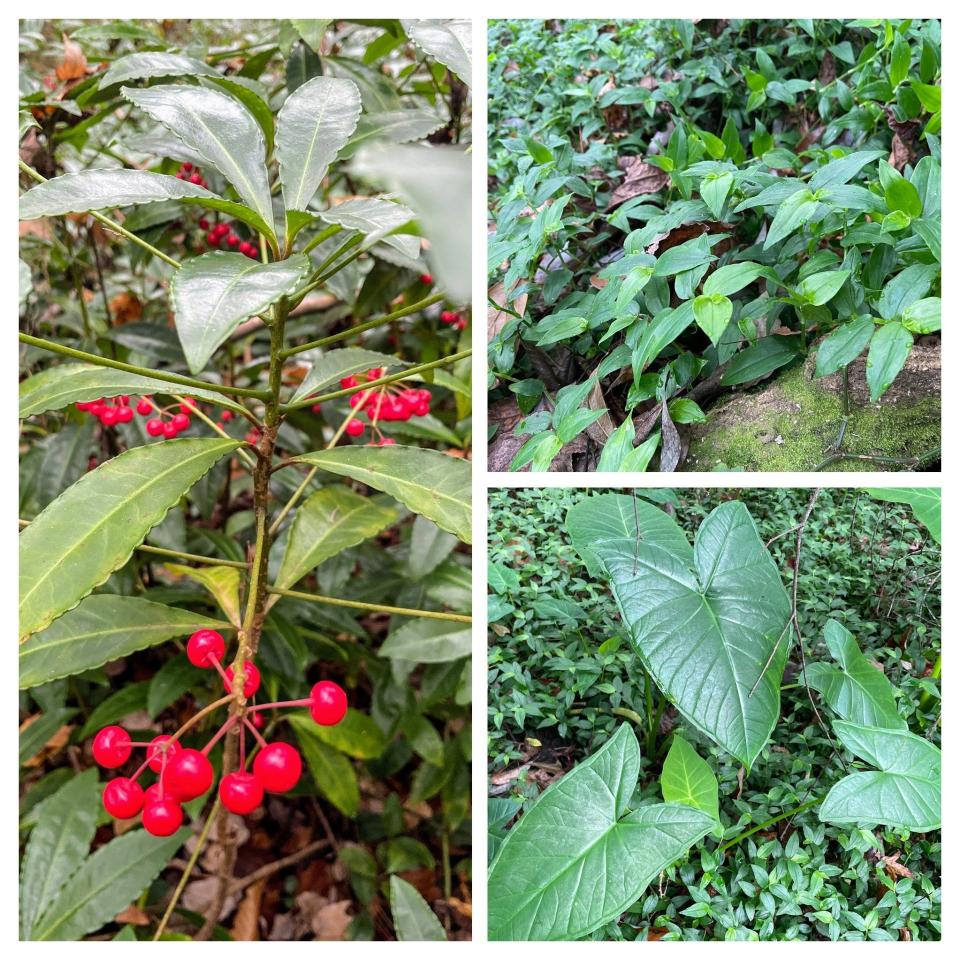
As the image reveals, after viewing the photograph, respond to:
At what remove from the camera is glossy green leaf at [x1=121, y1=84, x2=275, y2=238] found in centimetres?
66

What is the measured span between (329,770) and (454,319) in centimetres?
70

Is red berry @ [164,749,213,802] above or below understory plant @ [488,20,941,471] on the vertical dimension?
below

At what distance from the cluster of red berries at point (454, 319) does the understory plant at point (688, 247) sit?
287 millimetres

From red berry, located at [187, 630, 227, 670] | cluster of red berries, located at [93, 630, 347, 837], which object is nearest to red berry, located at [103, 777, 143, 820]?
cluster of red berries, located at [93, 630, 347, 837]

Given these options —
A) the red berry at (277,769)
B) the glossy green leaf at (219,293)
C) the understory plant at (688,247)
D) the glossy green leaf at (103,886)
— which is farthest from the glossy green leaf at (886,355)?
the glossy green leaf at (103,886)

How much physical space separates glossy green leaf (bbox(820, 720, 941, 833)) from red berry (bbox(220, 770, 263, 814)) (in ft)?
1.56

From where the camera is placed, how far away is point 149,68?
824 mm

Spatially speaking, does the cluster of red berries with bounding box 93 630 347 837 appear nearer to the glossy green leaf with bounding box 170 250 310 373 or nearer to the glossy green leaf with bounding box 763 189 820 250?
the glossy green leaf with bounding box 170 250 310 373

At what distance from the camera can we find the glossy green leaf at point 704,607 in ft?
2.18

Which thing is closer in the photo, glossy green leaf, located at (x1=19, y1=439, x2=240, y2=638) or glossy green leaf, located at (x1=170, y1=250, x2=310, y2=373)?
glossy green leaf, located at (x1=170, y1=250, x2=310, y2=373)
